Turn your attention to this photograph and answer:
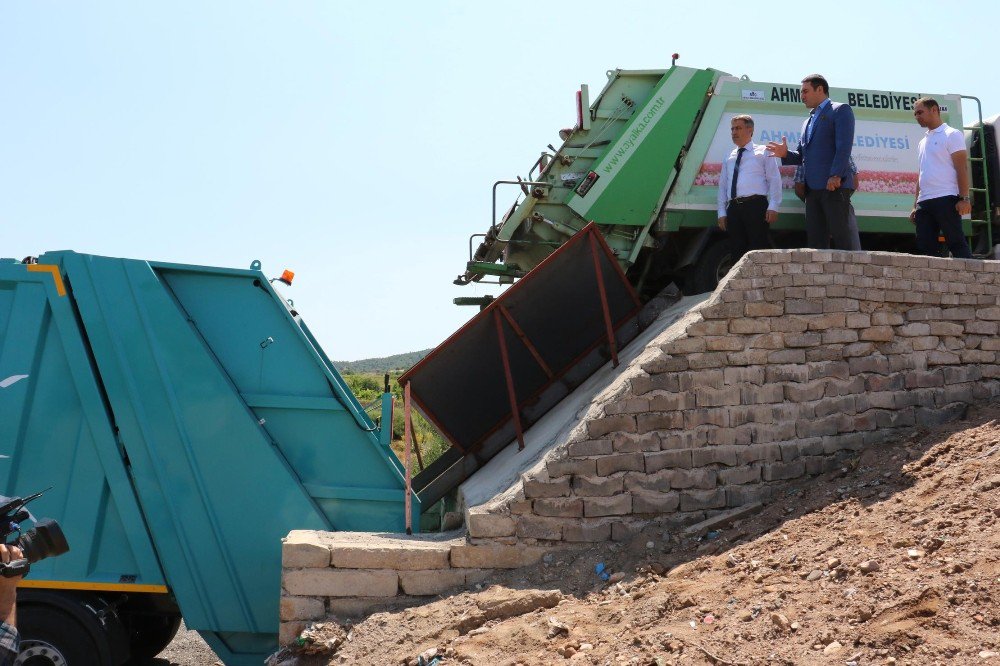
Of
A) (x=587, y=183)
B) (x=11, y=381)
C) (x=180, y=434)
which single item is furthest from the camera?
(x=587, y=183)

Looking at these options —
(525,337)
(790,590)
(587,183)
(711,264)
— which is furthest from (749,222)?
(790,590)

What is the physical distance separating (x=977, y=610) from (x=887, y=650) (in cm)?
43

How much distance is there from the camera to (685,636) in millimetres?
4094

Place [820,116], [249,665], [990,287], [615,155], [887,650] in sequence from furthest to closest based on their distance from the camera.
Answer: [615,155] < [820,116] < [990,287] < [249,665] < [887,650]

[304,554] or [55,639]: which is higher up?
[304,554]

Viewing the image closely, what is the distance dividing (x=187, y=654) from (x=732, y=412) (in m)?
4.48

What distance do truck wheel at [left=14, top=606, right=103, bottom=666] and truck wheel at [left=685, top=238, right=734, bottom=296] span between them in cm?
520

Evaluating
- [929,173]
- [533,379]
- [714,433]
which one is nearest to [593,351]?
[533,379]

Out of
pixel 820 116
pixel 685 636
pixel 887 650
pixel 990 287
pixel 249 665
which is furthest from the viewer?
pixel 820 116

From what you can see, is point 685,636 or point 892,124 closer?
point 685,636

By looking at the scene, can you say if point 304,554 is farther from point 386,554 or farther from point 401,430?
point 401,430

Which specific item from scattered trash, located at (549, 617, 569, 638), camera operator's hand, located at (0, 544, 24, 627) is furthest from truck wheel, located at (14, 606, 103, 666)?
scattered trash, located at (549, 617, 569, 638)

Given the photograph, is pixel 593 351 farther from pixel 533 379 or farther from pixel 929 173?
pixel 929 173

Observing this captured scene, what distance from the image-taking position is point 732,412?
5418 mm
